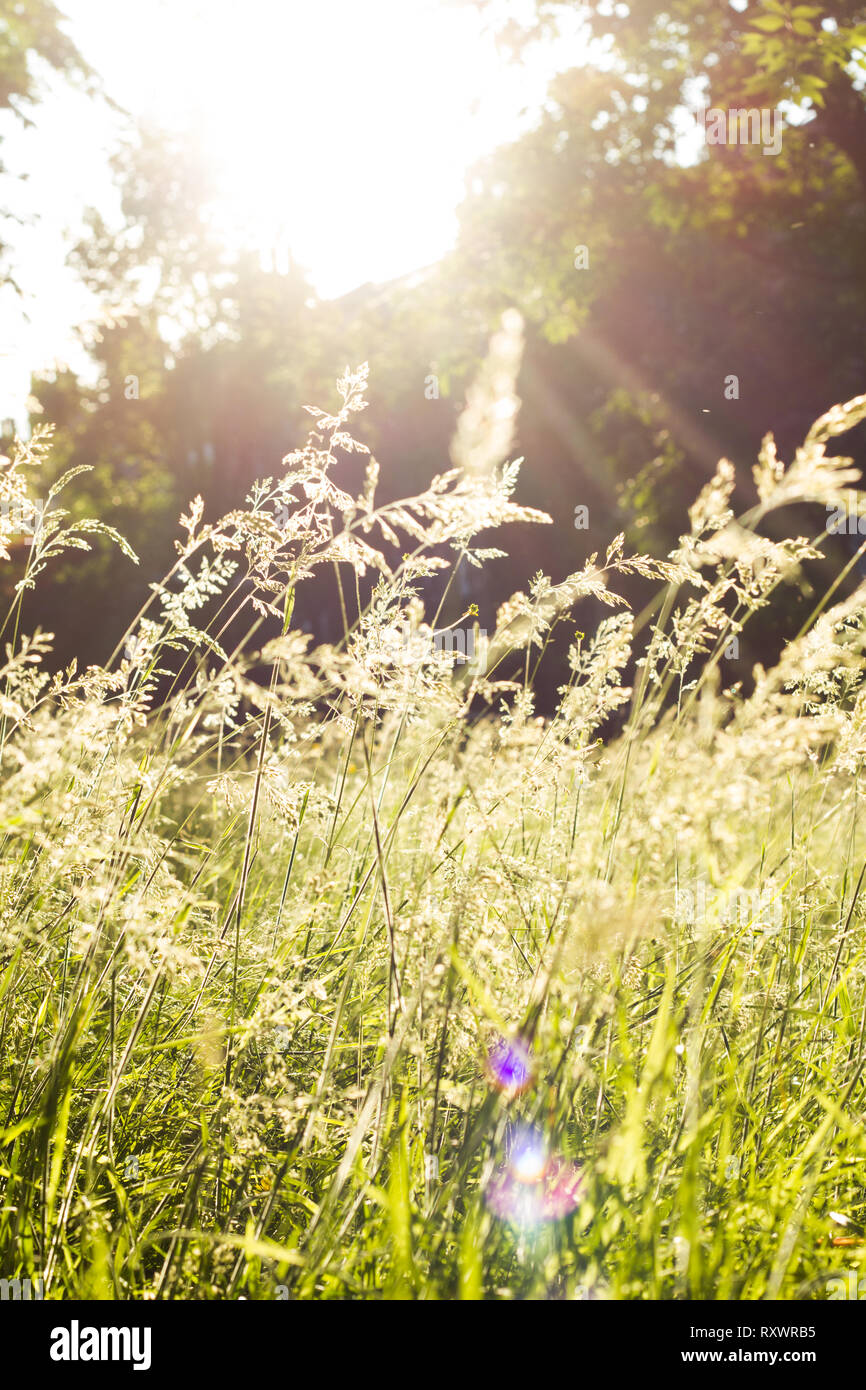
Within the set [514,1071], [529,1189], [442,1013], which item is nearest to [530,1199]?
[529,1189]

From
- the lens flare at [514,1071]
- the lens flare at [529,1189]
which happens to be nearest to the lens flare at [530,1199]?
the lens flare at [529,1189]

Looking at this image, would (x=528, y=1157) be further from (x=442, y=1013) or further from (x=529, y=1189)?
(x=442, y=1013)

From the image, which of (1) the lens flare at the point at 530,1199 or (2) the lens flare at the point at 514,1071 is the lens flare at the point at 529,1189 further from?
(2) the lens flare at the point at 514,1071

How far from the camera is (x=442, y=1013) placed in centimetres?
131

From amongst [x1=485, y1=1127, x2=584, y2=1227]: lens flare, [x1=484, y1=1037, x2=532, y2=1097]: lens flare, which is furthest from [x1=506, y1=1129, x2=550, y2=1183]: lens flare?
[x1=484, y1=1037, x2=532, y2=1097]: lens flare

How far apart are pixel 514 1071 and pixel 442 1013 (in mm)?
145

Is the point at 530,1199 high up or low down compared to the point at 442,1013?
down

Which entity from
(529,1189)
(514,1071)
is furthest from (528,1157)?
(514,1071)

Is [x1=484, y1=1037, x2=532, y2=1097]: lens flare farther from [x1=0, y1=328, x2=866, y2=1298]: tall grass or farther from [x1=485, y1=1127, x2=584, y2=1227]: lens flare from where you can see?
[x1=485, y1=1127, x2=584, y2=1227]: lens flare

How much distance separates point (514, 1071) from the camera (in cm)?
126

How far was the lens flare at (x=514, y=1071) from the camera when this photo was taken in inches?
47.8

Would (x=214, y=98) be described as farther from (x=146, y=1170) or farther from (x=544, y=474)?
(x=146, y=1170)

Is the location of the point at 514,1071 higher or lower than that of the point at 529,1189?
higher

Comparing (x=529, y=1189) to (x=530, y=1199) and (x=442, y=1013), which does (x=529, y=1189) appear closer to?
(x=530, y=1199)
